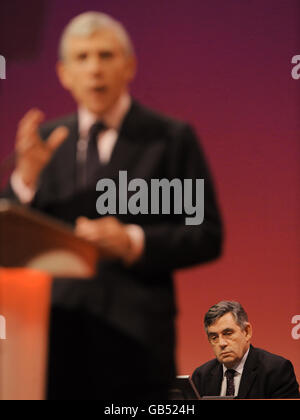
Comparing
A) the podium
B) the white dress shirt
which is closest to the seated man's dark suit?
the white dress shirt

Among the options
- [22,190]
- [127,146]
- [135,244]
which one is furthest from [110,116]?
[135,244]

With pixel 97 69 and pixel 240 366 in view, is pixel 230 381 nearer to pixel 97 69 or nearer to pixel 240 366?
pixel 240 366

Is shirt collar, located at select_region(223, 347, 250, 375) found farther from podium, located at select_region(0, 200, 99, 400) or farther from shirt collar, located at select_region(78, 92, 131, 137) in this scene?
shirt collar, located at select_region(78, 92, 131, 137)

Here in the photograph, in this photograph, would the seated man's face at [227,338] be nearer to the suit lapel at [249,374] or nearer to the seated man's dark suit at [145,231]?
the suit lapel at [249,374]

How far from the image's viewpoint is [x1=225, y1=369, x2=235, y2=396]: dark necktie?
2.68m

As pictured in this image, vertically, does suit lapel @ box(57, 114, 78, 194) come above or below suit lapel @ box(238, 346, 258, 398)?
above

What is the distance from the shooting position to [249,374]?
8.83ft

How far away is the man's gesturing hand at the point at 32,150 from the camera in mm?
2654

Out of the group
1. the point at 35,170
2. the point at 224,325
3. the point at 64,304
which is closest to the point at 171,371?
the point at 224,325

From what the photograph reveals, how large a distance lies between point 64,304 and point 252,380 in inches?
34.7

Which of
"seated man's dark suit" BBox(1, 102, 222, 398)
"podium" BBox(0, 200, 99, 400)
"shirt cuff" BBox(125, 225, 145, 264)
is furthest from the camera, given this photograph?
"seated man's dark suit" BBox(1, 102, 222, 398)

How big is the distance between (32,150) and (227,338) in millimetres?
1193

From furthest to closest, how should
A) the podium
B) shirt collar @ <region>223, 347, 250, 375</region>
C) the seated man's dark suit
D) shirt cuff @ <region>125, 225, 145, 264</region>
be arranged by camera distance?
1. shirt collar @ <region>223, 347, 250, 375</region>
2. the seated man's dark suit
3. shirt cuff @ <region>125, 225, 145, 264</region>
4. the podium

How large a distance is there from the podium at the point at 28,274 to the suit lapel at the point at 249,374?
3.22 feet
